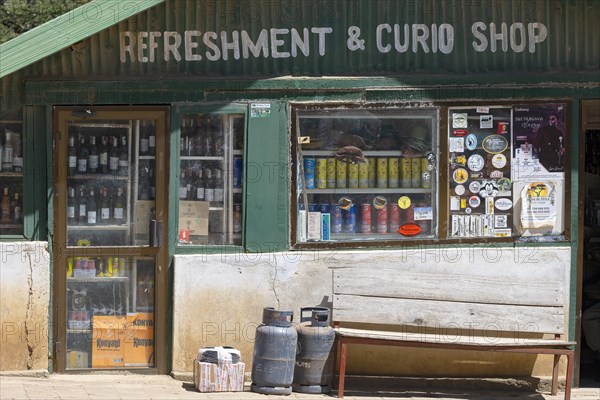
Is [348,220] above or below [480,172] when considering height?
below

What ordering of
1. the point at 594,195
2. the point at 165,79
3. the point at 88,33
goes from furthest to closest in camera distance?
the point at 594,195
the point at 165,79
the point at 88,33

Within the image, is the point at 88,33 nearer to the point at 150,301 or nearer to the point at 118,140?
the point at 118,140

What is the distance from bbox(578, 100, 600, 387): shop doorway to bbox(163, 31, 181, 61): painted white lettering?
400 cm

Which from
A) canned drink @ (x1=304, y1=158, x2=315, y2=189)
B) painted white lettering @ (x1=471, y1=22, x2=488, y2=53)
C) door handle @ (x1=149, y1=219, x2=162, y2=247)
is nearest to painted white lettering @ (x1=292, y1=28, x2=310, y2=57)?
canned drink @ (x1=304, y1=158, x2=315, y2=189)

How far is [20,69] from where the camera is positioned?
8875 mm

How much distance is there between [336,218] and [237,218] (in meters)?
0.91

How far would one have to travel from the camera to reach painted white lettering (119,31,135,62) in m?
9.08

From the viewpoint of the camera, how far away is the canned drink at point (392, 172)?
31.3 feet

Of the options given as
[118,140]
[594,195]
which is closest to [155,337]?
[118,140]

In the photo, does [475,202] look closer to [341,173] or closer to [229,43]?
[341,173]

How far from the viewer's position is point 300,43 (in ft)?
30.5

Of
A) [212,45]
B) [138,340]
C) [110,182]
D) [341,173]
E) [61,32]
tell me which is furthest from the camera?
[341,173]

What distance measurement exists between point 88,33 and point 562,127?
14.1 ft

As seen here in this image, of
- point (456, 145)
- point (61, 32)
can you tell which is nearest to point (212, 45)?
point (61, 32)
